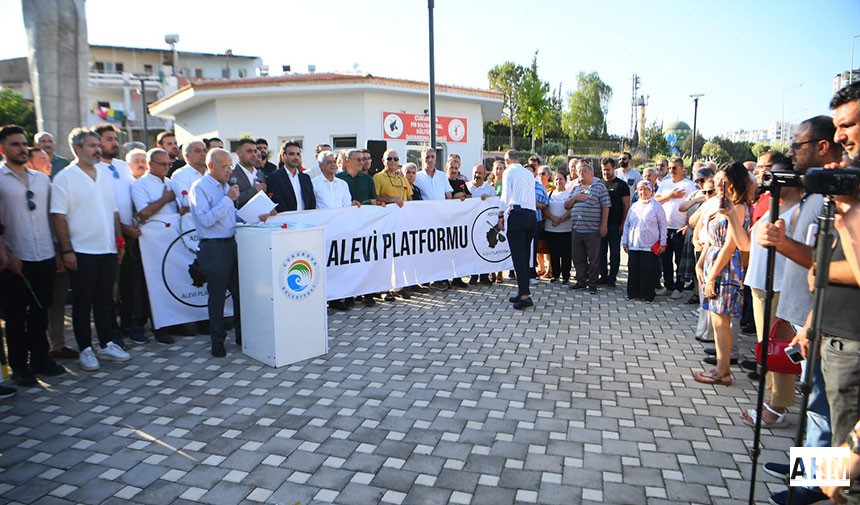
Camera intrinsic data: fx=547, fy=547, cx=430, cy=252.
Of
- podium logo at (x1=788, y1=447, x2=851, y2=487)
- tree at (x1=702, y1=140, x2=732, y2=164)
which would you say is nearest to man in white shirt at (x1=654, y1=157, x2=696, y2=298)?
podium logo at (x1=788, y1=447, x2=851, y2=487)

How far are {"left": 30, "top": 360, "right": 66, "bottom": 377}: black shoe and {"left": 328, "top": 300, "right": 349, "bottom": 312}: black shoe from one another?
3.35 m

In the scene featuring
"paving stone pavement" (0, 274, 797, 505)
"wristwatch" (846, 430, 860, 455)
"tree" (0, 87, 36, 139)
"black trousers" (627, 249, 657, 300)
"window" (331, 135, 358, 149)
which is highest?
"tree" (0, 87, 36, 139)

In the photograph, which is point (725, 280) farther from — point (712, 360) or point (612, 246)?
point (612, 246)

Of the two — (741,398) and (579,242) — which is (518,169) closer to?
(579,242)

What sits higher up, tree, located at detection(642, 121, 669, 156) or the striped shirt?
tree, located at detection(642, 121, 669, 156)

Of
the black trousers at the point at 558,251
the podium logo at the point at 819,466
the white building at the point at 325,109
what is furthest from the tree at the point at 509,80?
the podium logo at the point at 819,466

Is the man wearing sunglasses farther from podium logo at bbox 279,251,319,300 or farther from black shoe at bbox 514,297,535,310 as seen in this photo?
black shoe at bbox 514,297,535,310

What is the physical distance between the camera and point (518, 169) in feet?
24.4

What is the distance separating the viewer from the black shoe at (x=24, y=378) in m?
4.89

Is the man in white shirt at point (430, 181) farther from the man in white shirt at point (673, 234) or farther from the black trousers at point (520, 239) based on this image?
the man in white shirt at point (673, 234)

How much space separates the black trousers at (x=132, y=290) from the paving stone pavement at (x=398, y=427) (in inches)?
19.4

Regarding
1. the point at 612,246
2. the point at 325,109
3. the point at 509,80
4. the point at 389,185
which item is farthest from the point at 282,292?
the point at 509,80

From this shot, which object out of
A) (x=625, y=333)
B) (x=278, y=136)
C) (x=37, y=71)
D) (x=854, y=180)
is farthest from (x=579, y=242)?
(x=278, y=136)

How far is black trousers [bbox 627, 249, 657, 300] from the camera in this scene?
7.95m
